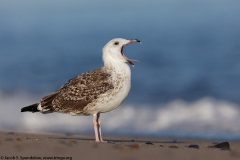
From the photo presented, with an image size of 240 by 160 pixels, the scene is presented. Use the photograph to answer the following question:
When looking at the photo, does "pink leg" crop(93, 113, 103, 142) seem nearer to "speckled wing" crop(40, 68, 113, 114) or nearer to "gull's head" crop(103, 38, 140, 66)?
"speckled wing" crop(40, 68, 113, 114)

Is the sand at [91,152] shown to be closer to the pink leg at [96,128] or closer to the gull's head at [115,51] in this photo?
the pink leg at [96,128]

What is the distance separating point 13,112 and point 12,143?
9712mm

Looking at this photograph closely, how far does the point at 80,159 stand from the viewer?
10328 mm

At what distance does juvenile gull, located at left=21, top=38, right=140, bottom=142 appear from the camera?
13492mm

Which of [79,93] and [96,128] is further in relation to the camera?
[79,93]

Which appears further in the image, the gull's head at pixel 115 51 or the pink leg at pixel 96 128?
the gull's head at pixel 115 51

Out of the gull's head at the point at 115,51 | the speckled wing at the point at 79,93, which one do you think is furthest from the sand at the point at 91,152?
the gull's head at the point at 115,51

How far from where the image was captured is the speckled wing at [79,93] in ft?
44.6

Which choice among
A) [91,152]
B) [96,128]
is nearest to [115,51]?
[96,128]

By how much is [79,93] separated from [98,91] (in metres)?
0.45

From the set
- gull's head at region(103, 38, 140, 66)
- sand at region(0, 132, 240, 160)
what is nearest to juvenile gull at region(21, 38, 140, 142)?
gull's head at region(103, 38, 140, 66)

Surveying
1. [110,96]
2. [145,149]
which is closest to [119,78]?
[110,96]

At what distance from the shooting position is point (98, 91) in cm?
1355

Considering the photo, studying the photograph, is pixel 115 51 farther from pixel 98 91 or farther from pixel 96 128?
pixel 96 128
